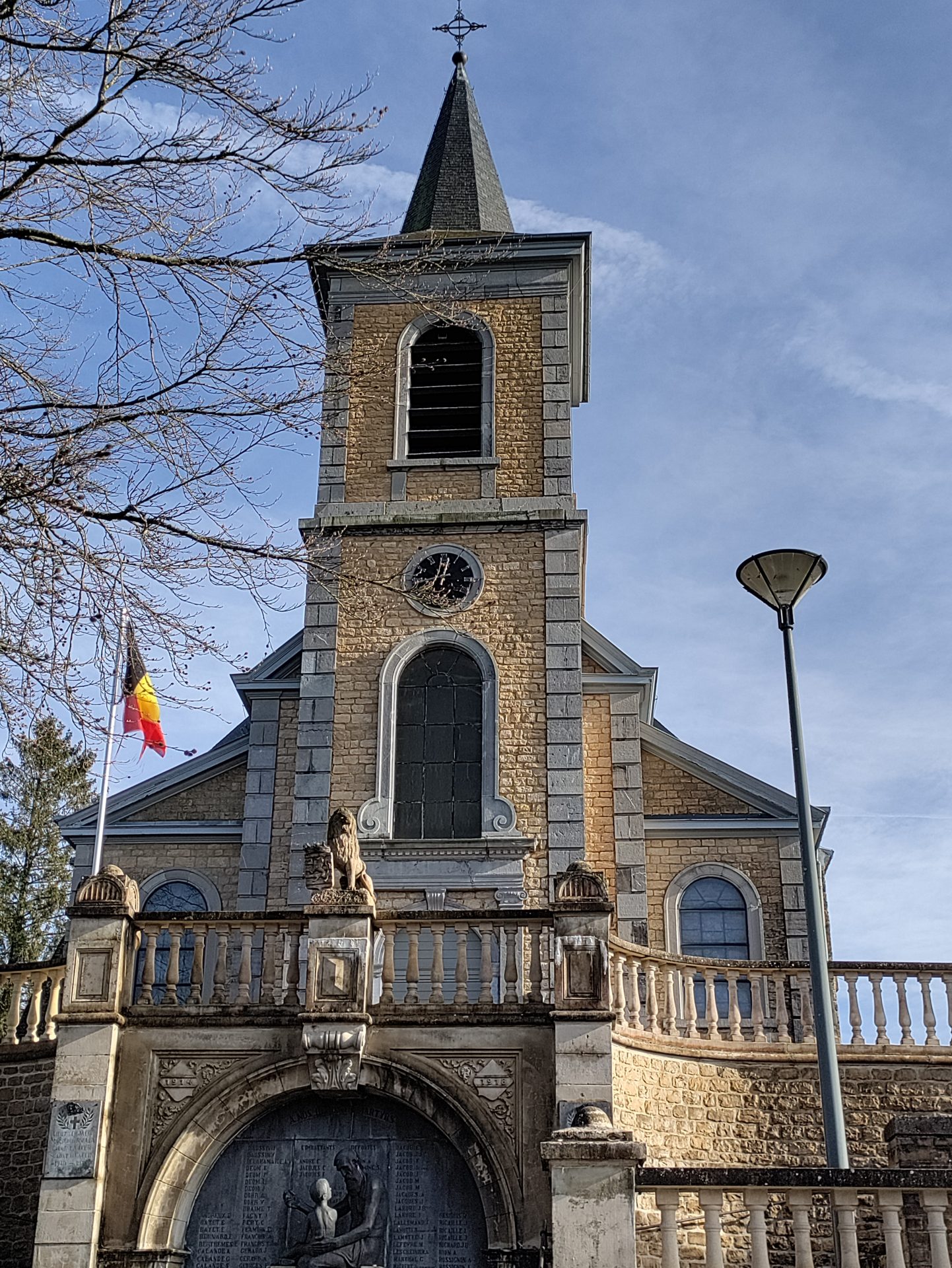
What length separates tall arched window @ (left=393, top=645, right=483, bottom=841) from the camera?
680 inches

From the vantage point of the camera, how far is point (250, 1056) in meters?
10.9

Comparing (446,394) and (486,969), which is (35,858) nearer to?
(446,394)

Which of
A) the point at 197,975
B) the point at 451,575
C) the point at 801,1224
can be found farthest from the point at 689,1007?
the point at 451,575

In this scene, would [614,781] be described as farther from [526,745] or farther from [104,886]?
[104,886]

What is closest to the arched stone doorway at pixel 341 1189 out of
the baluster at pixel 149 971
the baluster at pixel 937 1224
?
the baluster at pixel 149 971

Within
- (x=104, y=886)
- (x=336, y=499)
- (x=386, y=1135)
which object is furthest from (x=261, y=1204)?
(x=336, y=499)

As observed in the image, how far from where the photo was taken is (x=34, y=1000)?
12125 millimetres

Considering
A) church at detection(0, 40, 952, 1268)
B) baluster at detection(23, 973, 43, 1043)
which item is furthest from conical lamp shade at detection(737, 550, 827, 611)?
baluster at detection(23, 973, 43, 1043)

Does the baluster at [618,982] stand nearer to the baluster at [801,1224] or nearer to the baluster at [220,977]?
the baluster at [220,977]

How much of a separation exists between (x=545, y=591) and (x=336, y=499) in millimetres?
3043

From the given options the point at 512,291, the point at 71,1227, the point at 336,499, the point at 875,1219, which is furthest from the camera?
the point at 512,291

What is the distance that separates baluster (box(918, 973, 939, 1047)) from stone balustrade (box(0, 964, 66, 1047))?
23.1 ft

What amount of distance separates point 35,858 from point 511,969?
19.5m

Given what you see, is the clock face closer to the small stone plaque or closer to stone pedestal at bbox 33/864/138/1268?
stone pedestal at bbox 33/864/138/1268
